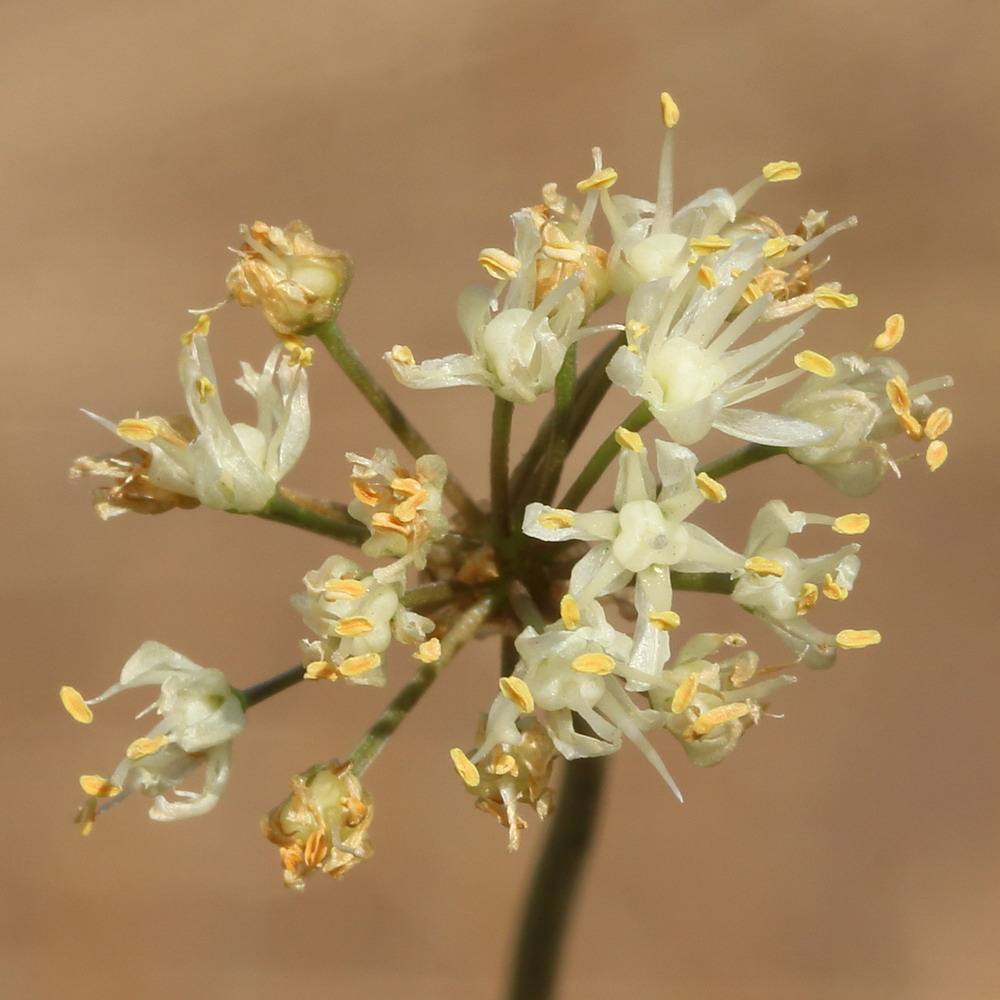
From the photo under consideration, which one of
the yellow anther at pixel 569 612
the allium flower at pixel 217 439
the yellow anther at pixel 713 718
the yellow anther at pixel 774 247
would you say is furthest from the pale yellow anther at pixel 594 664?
the yellow anther at pixel 774 247

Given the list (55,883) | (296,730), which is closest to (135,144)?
(296,730)

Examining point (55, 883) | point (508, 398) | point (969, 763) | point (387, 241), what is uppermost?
point (387, 241)

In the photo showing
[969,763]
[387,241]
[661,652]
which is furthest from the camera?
[387,241]

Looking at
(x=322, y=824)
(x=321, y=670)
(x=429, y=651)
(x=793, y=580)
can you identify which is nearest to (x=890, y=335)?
(x=793, y=580)

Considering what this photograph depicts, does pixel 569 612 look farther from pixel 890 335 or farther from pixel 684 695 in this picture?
pixel 890 335

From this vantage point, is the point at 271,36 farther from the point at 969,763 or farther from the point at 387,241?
the point at 969,763

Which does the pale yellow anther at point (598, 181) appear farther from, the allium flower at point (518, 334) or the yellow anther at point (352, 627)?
the yellow anther at point (352, 627)
